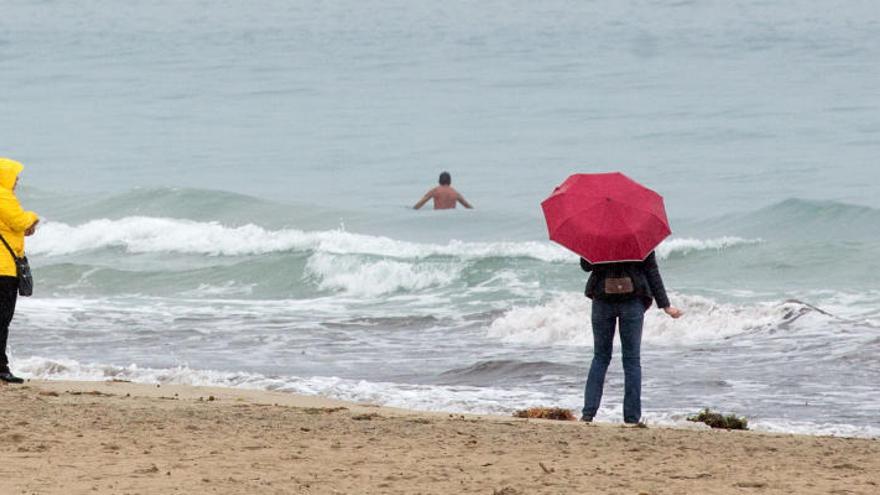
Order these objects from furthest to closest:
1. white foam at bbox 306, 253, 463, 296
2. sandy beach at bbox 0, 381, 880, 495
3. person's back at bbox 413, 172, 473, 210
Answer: person's back at bbox 413, 172, 473, 210
white foam at bbox 306, 253, 463, 296
sandy beach at bbox 0, 381, 880, 495

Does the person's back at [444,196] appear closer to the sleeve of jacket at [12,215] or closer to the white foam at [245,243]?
the white foam at [245,243]

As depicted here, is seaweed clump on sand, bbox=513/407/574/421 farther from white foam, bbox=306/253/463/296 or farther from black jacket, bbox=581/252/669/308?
white foam, bbox=306/253/463/296

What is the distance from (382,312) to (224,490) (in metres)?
11.4

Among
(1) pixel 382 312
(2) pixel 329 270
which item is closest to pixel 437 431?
(1) pixel 382 312

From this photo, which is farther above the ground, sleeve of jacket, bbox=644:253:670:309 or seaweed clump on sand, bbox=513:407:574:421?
sleeve of jacket, bbox=644:253:670:309

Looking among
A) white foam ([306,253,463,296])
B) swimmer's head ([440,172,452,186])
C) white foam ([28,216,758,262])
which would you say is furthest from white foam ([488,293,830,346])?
swimmer's head ([440,172,452,186])

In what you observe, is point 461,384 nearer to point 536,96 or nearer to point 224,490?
point 224,490

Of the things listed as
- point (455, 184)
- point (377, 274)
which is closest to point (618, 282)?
point (377, 274)

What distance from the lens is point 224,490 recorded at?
272 inches

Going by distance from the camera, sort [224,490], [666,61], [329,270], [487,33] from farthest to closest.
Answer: [487,33], [666,61], [329,270], [224,490]

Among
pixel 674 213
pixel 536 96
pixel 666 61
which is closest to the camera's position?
pixel 674 213

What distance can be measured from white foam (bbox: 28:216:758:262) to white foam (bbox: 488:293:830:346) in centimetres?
528

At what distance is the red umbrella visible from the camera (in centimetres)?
934

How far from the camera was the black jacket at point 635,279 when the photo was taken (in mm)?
9430
